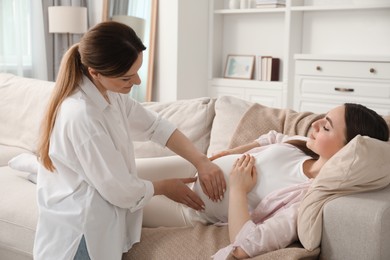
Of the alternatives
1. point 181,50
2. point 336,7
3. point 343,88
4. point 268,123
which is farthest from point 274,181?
point 181,50

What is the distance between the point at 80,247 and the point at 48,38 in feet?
12.4

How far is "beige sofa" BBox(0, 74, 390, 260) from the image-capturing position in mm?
1396

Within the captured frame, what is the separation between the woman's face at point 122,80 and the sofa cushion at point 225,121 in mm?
713

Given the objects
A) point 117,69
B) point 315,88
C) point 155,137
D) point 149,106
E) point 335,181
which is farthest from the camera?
point 315,88

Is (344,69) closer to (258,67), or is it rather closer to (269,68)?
(269,68)

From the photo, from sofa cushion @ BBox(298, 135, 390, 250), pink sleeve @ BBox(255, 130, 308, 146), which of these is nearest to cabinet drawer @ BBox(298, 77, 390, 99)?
pink sleeve @ BBox(255, 130, 308, 146)

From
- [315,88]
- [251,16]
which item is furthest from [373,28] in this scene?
[251,16]

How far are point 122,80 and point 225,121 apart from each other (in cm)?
79

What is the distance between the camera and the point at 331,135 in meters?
1.66

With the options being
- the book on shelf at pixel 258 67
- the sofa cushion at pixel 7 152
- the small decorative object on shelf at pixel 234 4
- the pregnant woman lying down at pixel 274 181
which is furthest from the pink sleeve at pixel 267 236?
the small decorative object on shelf at pixel 234 4

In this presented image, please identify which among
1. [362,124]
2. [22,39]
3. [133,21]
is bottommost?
[362,124]

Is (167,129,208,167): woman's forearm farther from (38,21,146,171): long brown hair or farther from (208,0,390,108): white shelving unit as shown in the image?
(208,0,390,108): white shelving unit

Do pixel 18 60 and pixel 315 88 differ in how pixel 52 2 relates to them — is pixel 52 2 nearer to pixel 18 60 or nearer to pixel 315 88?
pixel 18 60

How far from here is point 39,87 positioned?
3.16 m
